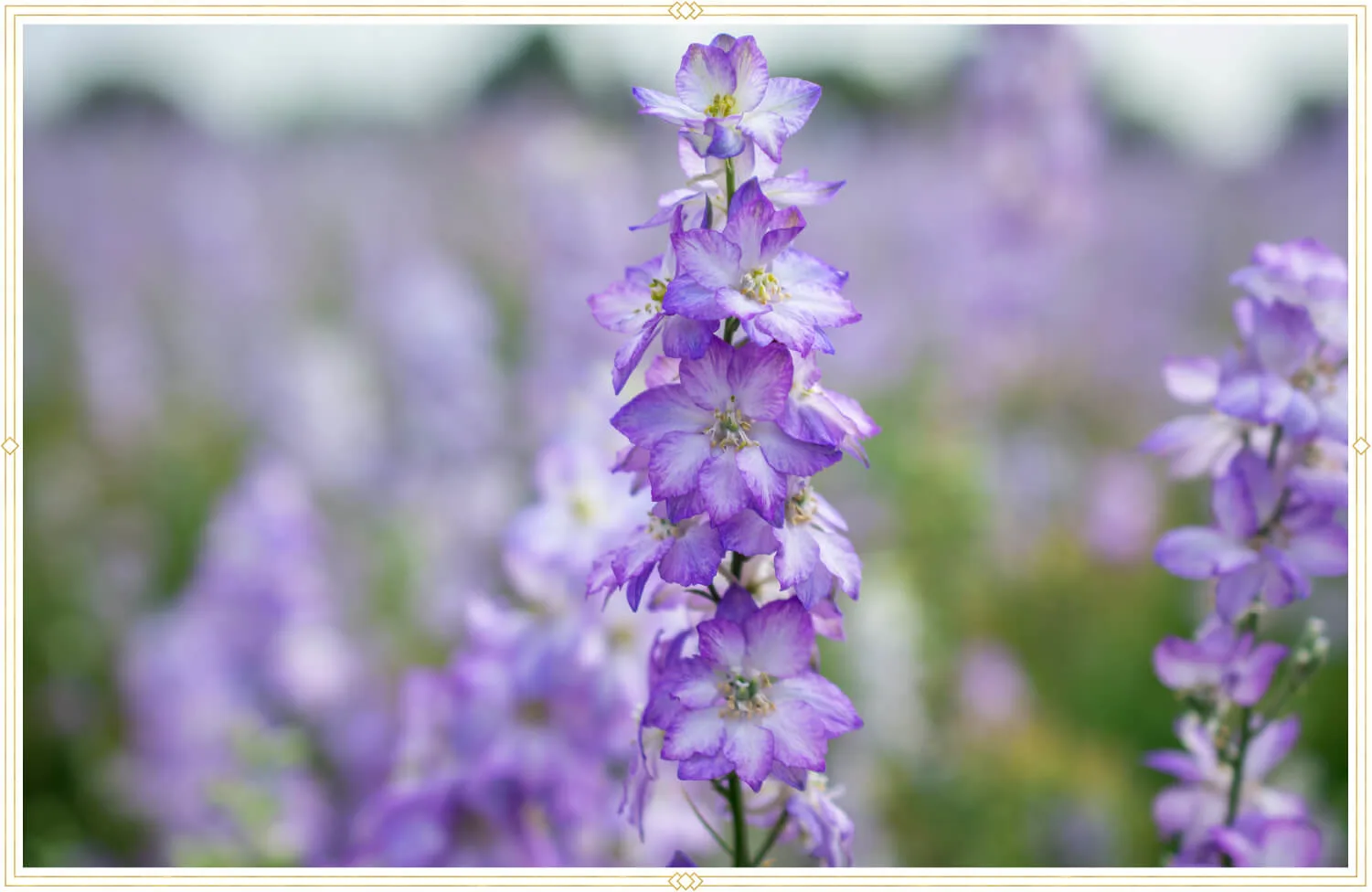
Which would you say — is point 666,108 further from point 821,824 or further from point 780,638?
point 821,824

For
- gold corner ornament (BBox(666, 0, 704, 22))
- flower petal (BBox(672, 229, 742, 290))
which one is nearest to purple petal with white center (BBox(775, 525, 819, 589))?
flower petal (BBox(672, 229, 742, 290))

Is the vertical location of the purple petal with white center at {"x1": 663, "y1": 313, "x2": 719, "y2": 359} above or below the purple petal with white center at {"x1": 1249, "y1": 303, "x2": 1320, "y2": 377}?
below

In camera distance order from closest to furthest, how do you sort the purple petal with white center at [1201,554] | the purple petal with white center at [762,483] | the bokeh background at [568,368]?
the purple petal with white center at [762,483], the purple petal with white center at [1201,554], the bokeh background at [568,368]

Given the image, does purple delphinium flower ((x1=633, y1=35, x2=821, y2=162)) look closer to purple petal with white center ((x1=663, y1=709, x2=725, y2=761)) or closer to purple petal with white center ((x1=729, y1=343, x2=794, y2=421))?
purple petal with white center ((x1=729, y1=343, x2=794, y2=421))

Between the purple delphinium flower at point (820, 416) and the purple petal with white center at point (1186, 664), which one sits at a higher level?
the purple delphinium flower at point (820, 416)

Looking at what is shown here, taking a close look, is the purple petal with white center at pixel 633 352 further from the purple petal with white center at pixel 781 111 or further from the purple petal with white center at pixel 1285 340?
the purple petal with white center at pixel 1285 340

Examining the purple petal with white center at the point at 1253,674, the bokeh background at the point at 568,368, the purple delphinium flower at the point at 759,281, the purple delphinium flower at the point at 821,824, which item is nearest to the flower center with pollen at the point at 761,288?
the purple delphinium flower at the point at 759,281
